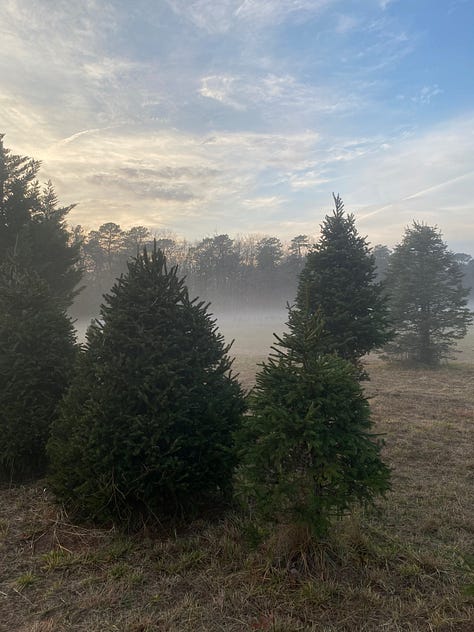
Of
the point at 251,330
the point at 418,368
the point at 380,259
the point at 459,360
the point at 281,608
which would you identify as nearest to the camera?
the point at 281,608

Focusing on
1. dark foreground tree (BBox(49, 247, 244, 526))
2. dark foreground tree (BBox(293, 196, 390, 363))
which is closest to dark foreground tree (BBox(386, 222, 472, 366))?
dark foreground tree (BBox(293, 196, 390, 363))

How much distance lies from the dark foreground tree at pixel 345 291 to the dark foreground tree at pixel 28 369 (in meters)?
5.60

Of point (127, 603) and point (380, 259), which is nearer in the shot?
point (127, 603)

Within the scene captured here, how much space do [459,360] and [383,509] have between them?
2089 centimetres

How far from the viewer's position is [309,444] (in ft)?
12.0

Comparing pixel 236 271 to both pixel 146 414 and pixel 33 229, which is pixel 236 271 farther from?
pixel 146 414

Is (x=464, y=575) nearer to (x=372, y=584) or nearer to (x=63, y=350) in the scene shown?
(x=372, y=584)

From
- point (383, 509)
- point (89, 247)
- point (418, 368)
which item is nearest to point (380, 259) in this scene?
point (89, 247)

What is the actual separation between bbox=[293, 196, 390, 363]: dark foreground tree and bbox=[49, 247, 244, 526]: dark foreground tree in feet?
16.3

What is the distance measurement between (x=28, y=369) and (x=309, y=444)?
4975mm

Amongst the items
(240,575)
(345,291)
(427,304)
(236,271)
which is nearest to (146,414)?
(240,575)

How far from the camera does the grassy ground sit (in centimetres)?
325

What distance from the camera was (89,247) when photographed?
2194 inches

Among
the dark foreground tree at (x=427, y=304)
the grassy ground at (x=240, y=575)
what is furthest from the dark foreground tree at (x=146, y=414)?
the dark foreground tree at (x=427, y=304)
